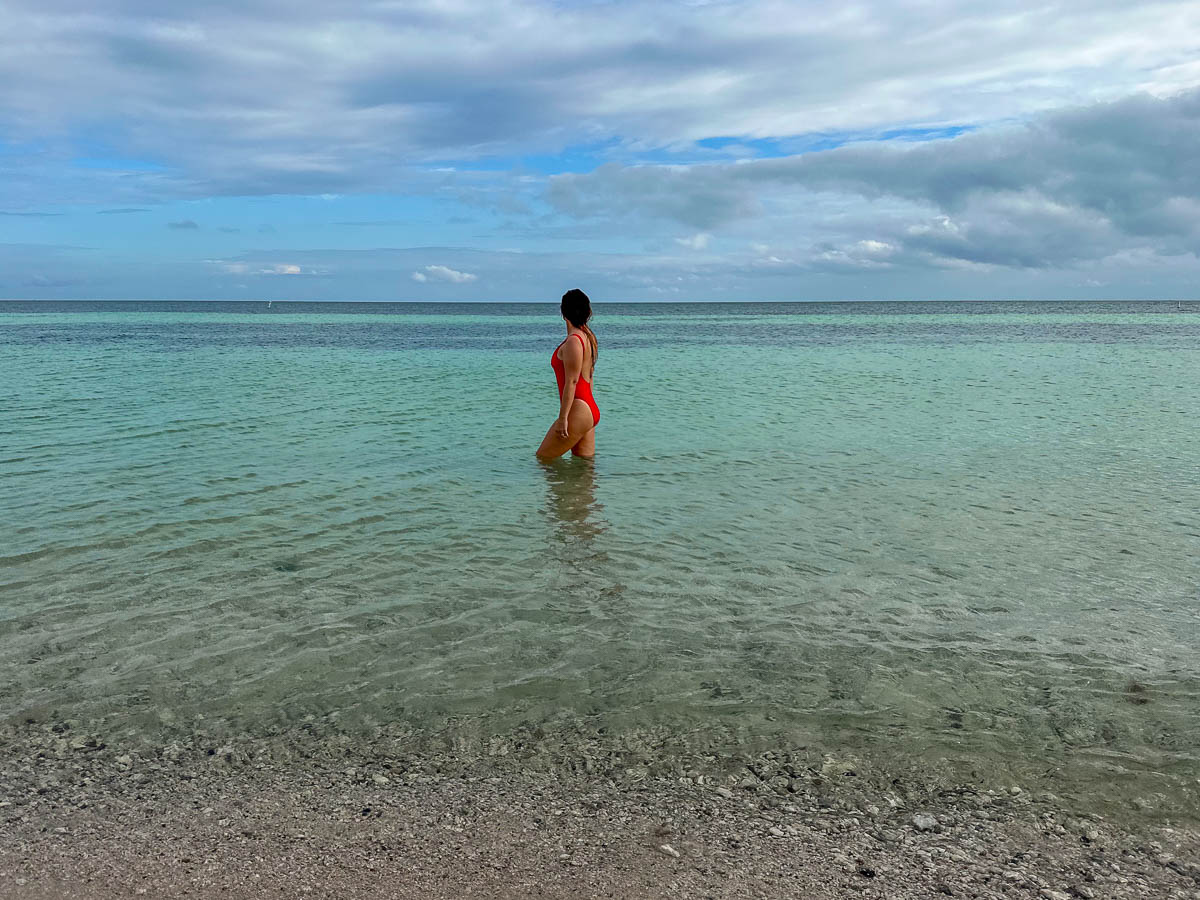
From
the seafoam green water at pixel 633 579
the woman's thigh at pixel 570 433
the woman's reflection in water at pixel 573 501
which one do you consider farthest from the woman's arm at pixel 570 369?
the seafoam green water at pixel 633 579

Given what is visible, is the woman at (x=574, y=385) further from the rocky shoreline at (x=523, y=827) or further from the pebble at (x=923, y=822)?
the pebble at (x=923, y=822)

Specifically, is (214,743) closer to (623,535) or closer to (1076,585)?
(623,535)

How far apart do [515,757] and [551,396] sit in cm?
1903

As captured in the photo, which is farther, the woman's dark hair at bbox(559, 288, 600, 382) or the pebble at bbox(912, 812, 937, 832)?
the woman's dark hair at bbox(559, 288, 600, 382)

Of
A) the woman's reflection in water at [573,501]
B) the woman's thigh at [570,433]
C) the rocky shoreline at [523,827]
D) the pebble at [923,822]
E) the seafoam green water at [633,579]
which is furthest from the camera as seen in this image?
the woman's thigh at [570,433]

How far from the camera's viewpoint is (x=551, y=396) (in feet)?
75.7

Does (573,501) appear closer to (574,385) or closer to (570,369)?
(574,385)

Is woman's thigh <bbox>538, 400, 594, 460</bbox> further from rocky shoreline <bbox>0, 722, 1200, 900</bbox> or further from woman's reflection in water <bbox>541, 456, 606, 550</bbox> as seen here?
rocky shoreline <bbox>0, 722, 1200, 900</bbox>

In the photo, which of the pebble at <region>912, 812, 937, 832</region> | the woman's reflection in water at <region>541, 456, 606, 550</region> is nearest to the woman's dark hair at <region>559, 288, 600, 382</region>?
the woman's reflection in water at <region>541, 456, 606, 550</region>

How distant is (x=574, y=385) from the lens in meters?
11.4

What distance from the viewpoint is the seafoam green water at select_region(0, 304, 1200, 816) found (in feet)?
15.8

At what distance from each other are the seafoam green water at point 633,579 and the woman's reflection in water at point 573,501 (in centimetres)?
6

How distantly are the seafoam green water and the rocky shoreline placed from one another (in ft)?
1.24

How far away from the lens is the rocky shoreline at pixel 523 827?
10.8 ft
